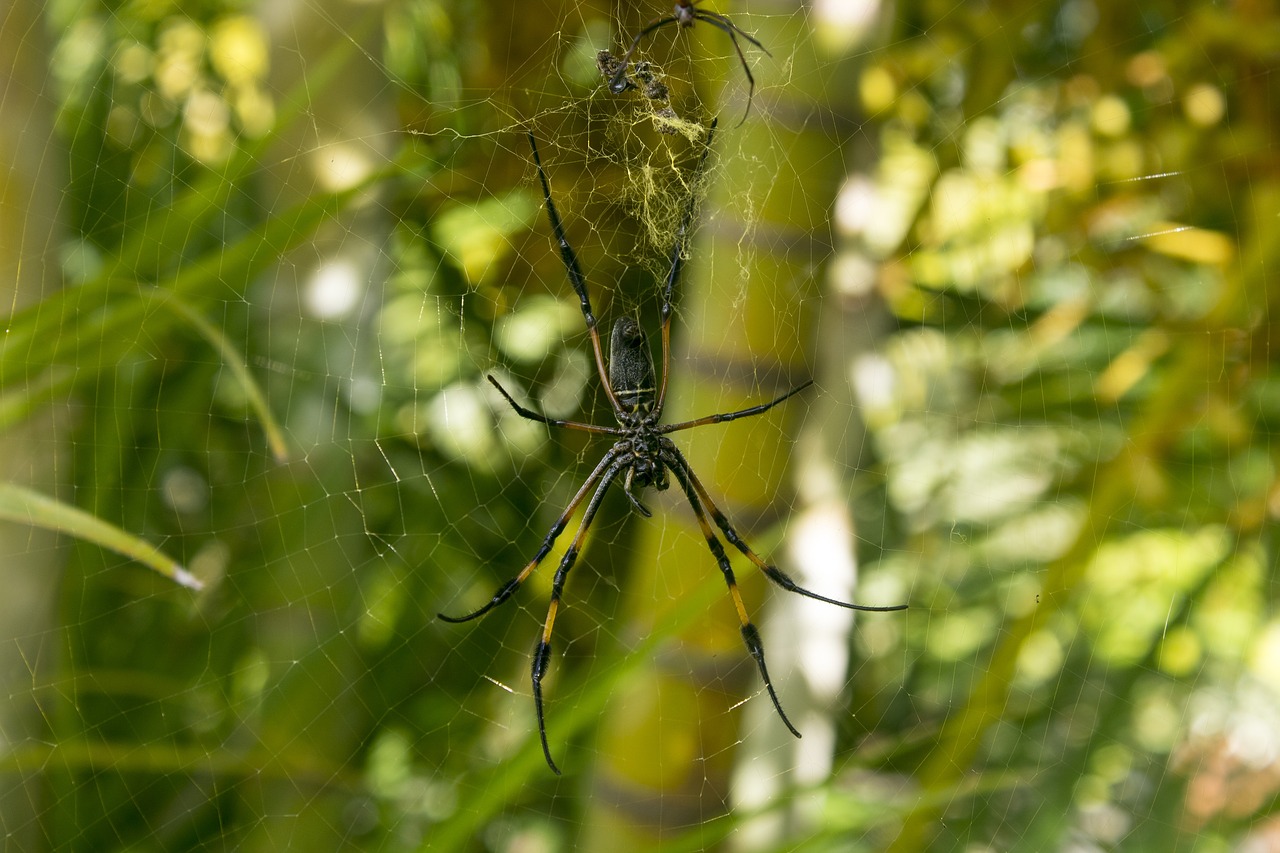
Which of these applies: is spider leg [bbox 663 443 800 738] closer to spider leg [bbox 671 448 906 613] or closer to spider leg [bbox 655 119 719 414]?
spider leg [bbox 671 448 906 613]

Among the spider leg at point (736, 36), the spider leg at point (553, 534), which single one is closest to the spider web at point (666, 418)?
the spider leg at point (736, 36)

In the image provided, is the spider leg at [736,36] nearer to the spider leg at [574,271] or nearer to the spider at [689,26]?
the spider at [689,26]

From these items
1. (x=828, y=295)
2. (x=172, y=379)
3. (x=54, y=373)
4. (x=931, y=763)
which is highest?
(x=828, y=295)

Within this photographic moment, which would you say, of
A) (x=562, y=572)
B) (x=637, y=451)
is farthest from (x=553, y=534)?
(x=637, y=451)

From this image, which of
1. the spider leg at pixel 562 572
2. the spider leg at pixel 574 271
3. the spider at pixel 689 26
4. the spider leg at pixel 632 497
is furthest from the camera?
the spider leg at pixel 562 572

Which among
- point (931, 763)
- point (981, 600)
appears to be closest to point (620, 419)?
point (931, 763)

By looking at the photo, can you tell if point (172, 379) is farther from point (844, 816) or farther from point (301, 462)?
point (844, 816)

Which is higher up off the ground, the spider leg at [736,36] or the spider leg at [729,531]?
the spider leg at [736,36]
